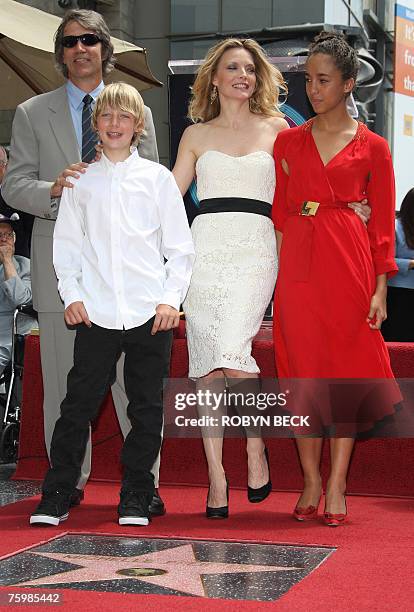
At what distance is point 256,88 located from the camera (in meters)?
4.85

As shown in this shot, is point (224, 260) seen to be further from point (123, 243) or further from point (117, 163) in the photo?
point (117, 163)

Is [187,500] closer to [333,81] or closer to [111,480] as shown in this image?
[111,480]

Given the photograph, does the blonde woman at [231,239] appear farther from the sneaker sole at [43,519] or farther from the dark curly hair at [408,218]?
the dark curly hair at [408,218]

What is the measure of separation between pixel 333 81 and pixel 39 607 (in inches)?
90.8

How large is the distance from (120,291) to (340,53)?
1.22 m

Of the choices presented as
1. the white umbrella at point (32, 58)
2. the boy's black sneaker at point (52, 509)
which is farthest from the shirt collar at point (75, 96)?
the white umbrella at point (32, 58)

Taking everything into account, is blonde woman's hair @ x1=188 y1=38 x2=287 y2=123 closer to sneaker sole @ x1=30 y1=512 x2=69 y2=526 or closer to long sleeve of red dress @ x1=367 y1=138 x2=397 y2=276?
long sleeve of red dress @ x1=367 y1=138 x2=397 y2=276

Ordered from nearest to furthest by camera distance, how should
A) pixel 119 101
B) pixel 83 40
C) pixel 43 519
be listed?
1. pixel 43 519
2. pixel 119 101
3. pixel 83 40

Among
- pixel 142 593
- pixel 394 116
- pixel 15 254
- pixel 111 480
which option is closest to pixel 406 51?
pixel 394 116

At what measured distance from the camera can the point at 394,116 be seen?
2044 centimetres

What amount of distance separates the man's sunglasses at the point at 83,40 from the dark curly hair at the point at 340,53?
0.93 meters

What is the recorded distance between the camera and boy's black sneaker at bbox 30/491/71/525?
4344mm

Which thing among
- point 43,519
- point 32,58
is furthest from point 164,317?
point 32,58

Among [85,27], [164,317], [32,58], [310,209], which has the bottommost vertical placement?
[164,317]
